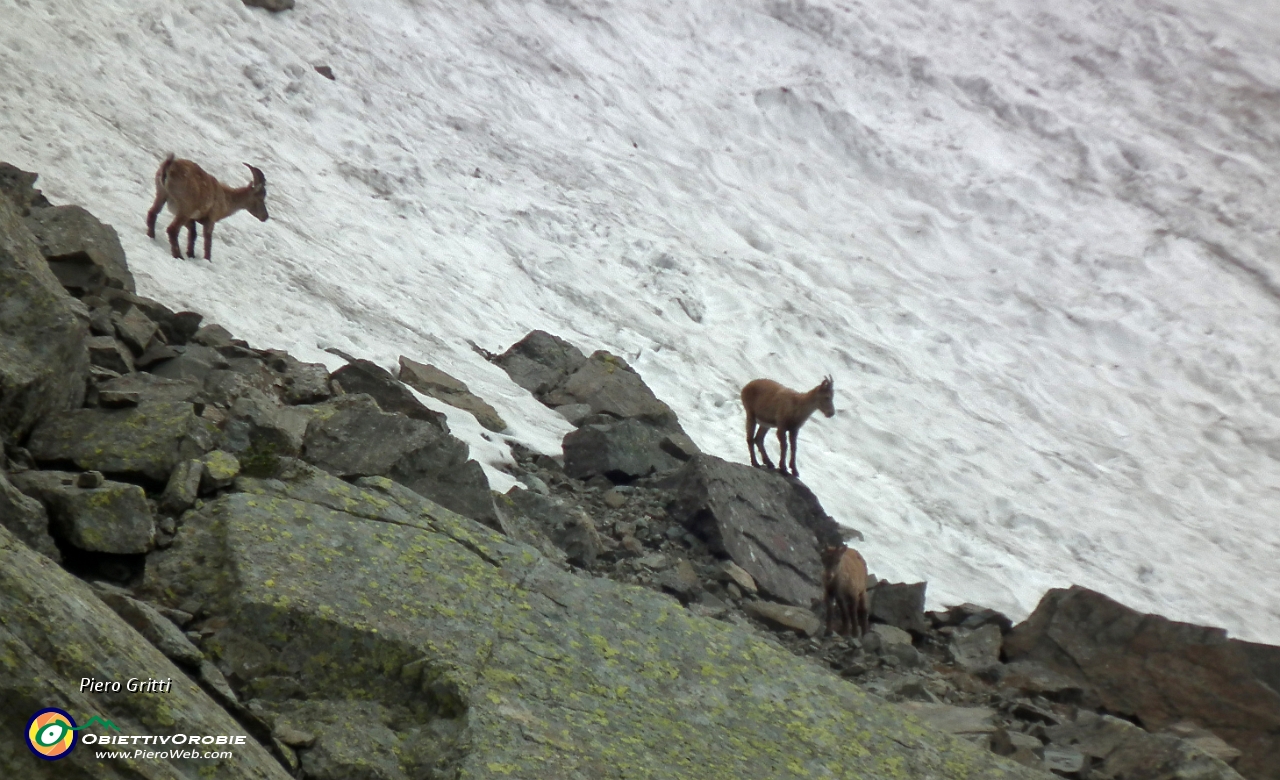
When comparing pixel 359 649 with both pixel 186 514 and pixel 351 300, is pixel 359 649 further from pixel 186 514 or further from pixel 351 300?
pixel 351 300

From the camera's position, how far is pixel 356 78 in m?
20.6

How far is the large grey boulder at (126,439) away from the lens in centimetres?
554

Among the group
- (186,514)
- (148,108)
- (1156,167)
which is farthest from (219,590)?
(1156,167)

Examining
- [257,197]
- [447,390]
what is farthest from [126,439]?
[257,197]

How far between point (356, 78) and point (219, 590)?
1746 cm

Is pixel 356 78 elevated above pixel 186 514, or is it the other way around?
pixel 186 514

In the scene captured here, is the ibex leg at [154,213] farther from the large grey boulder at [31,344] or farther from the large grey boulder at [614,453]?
the large grey boulder at [31,344]

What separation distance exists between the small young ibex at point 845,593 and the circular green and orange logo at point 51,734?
7.84m

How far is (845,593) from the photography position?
10484mm

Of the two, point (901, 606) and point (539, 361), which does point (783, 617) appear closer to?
point (901, 606)


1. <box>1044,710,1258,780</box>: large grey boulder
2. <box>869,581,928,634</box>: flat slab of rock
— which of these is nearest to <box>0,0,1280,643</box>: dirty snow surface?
<box>869,581,928,634</box>: flat slab of rock

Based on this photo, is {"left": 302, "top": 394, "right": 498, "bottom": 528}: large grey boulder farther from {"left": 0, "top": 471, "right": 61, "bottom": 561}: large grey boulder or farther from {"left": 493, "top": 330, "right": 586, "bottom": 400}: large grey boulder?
{"left": 493, "top": 330, "right": 586, "bottom": 400}: large grey boulder

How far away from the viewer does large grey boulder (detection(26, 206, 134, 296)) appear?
8.72 m

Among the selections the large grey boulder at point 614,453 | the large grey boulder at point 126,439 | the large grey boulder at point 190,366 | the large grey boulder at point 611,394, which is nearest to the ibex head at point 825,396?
the large grey boulder at point 611,394
